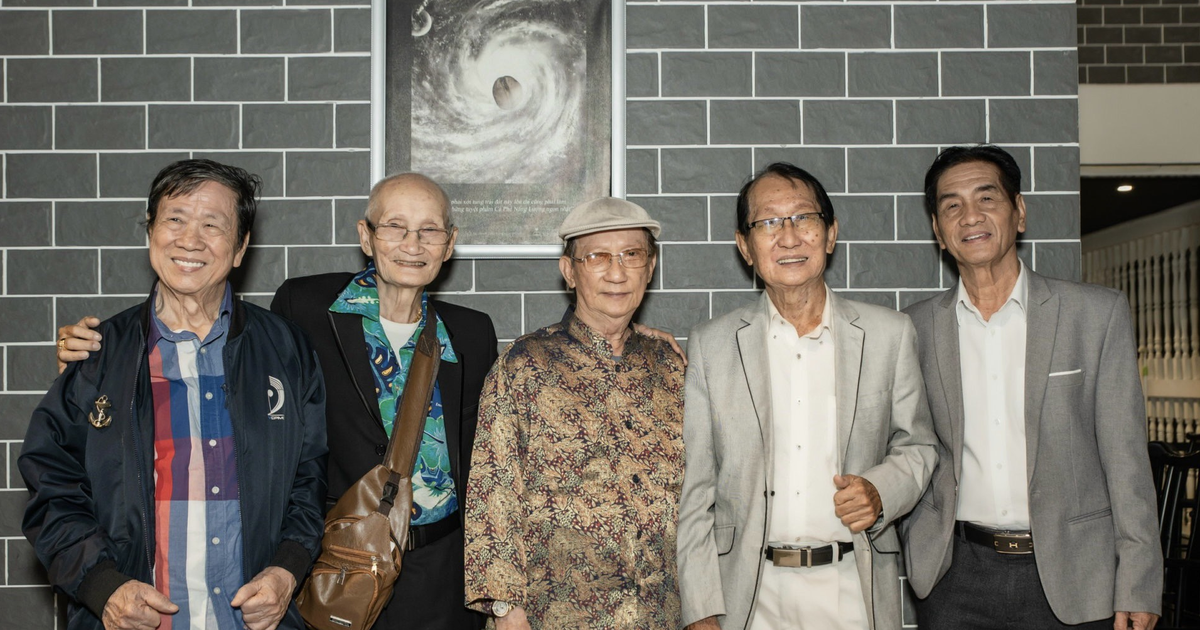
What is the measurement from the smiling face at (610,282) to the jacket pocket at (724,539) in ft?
2.02

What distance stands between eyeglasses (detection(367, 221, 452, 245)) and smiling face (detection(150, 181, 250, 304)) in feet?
1.23

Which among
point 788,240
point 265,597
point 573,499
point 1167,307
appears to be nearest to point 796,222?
point 788,240

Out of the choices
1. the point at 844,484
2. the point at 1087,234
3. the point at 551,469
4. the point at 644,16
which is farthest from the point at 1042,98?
the point at 1087,234

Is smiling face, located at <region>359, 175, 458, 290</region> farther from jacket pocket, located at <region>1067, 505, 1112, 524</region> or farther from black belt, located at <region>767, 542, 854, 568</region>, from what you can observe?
jacket pocket, located at <region>1067, 505, 1112, 524</region>

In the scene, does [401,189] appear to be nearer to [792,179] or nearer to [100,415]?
[100,415]

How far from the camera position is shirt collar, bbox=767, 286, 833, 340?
7.73ft

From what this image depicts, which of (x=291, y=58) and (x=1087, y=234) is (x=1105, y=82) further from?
(x=1087, y=234)

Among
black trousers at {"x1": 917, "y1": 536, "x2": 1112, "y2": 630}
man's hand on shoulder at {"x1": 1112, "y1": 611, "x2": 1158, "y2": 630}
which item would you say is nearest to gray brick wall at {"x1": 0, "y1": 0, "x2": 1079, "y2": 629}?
black trousers at {"x1": 917, "y1": 536, "x2": 1112, "y2": 630}

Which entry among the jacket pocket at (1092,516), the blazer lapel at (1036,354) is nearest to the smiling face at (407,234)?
the blazer lapel at (1036,354)

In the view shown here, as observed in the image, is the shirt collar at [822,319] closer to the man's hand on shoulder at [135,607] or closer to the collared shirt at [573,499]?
the collared shirt at [573,499]

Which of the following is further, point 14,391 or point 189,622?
point 14,391

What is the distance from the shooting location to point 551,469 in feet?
7.11

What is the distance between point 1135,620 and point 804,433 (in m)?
0.99

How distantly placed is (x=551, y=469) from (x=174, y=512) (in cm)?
88
